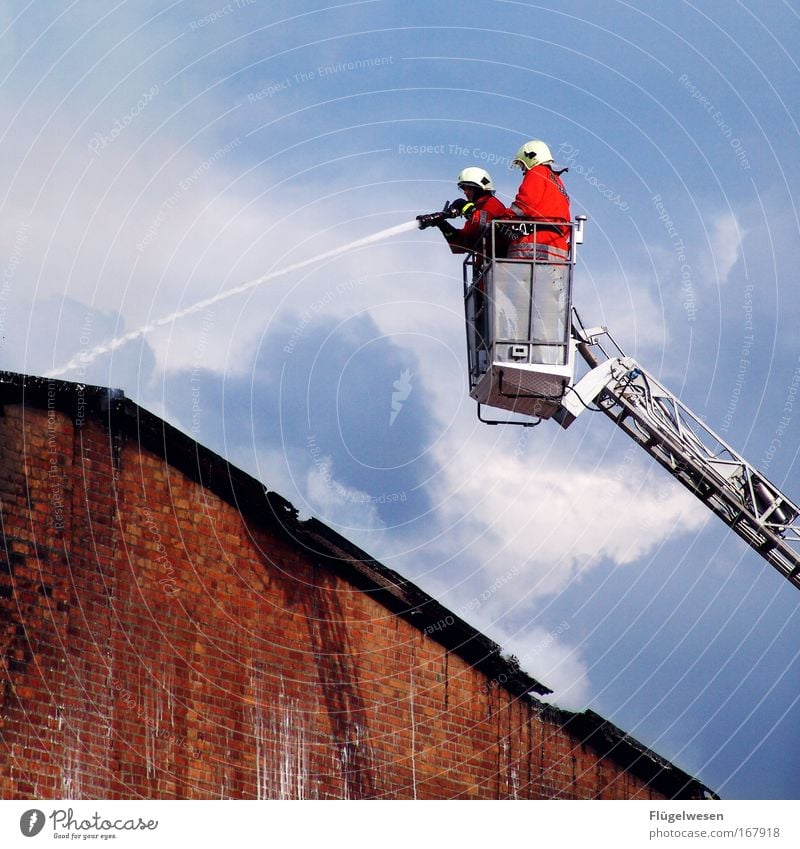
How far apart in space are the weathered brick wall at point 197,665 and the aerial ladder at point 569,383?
393 cm

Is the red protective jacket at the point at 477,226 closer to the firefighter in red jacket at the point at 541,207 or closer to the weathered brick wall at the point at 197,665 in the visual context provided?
the firefighter in red jacket at the point at 541,207

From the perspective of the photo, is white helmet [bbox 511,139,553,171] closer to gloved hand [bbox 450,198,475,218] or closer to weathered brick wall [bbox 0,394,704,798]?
gloved hand [bbox 450,198,475,218]

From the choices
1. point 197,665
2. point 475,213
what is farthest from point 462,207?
point 197,665

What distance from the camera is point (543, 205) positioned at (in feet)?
58.2

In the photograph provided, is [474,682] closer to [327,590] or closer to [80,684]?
[327,590]

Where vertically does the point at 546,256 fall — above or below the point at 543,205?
below

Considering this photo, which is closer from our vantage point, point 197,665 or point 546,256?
point 546,256

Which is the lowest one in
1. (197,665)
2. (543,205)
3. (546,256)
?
(197,665)

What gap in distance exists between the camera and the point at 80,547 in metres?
18.3

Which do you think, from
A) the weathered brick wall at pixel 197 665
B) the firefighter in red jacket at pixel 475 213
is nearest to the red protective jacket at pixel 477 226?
the firefighter in red jacket at pixel 475 213

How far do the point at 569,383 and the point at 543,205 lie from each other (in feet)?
6.27

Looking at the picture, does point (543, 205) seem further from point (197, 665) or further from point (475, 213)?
point (197, 665)
